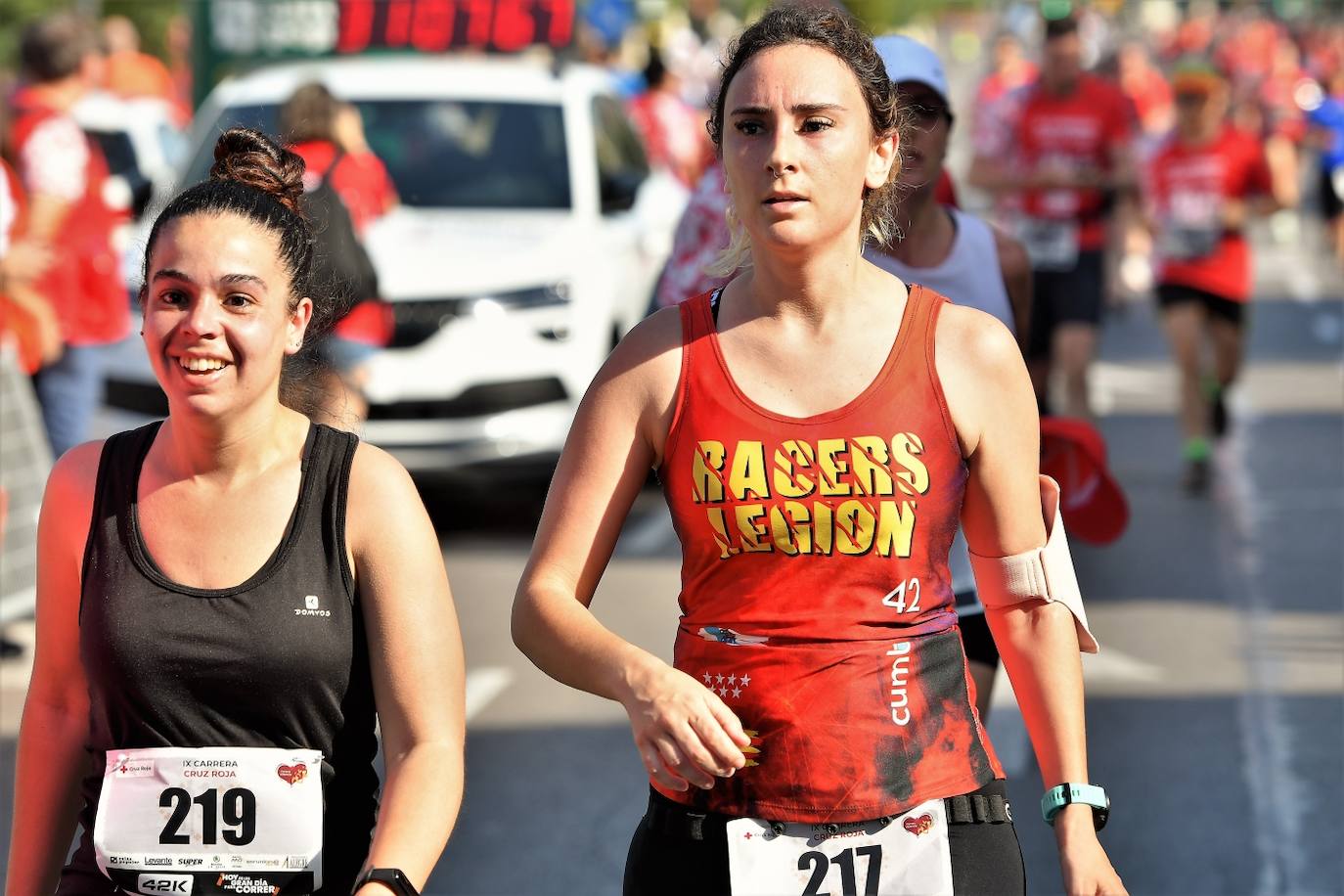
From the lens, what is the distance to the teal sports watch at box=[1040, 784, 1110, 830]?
9.86 ft

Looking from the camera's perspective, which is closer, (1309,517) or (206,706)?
(206,706)

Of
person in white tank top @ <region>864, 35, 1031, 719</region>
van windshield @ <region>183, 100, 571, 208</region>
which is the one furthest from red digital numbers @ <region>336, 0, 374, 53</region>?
person in white tank top @ <region>864, 35, 1031, 719</region>

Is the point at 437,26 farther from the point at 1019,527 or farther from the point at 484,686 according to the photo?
the point at 1019,527

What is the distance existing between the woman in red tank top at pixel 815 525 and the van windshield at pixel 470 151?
806 cm

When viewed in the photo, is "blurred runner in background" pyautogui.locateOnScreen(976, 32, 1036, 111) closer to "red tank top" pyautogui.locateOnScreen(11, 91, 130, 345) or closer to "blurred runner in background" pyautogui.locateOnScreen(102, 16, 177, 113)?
"blurred runner in background" pyautogui.locateOnScreen(102, 16, 177, 113)

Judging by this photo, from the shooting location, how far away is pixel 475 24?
1416cm

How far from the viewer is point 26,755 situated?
10.2 ft

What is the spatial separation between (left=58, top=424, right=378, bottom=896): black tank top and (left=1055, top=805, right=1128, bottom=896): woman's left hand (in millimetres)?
967

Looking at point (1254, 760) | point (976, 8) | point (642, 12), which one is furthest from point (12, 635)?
point (976, 8)

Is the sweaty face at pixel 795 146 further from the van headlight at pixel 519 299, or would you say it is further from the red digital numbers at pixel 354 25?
the red digital numbers at pixel 354 25

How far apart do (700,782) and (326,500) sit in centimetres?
69

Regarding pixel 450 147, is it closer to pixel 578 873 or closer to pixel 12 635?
pixel 12 635

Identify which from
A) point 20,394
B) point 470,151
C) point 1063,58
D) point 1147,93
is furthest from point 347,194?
point 1147,93

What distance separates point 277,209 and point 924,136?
202cm
